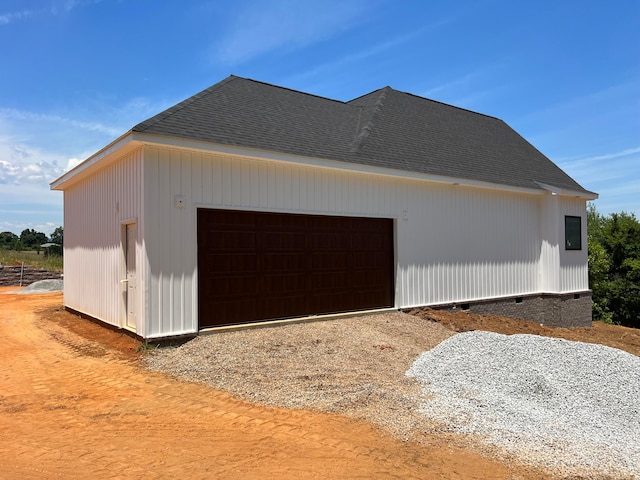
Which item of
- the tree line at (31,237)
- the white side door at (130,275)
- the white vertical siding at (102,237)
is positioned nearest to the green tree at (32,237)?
the tree line at (31,237)

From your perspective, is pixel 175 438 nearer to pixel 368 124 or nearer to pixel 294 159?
pixel 294 159

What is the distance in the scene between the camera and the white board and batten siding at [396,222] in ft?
28.1

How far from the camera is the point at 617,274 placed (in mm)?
22344

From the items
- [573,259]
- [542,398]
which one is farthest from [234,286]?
[573,259]

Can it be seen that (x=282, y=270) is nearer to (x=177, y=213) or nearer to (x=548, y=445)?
(x=177, y=213)

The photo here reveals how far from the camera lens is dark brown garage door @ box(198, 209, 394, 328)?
9180 mm

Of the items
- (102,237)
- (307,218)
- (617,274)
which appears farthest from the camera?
(617,274)

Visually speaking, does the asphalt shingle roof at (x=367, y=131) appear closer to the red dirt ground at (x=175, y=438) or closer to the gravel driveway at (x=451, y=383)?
the gravel driveway at (x=451, y=383)

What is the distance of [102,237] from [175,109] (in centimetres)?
352

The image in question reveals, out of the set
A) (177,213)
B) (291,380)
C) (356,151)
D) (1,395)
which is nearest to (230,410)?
(291,380)

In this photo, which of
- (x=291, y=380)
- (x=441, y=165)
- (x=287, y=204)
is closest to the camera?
(x=291, y=380)

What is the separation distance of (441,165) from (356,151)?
116 inches

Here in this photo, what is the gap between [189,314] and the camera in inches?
347

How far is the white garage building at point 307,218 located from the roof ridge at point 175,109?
0.05m
